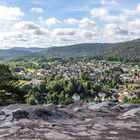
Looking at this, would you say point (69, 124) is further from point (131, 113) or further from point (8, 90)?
point (8, 90)

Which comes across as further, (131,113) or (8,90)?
(8,90)

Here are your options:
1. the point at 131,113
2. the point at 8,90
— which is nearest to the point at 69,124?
the point at 131,113

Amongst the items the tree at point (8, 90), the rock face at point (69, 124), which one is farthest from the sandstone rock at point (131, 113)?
the tree at point (8, 90)

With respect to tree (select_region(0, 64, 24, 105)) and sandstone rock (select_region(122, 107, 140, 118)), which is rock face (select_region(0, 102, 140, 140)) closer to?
sandstone rock (select_region(122, 107, 140, 118))

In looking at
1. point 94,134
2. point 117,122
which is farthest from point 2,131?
point 117,122

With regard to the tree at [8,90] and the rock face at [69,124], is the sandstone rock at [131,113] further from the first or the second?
the tree at [8,90]

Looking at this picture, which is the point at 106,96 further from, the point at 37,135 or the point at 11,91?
the point at 37,135

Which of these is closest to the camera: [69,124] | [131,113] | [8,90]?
[69,124]

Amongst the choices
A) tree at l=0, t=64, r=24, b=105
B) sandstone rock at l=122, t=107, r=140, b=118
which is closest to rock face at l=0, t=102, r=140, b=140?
sandstone rock at l=122, t=107, r=140, b=118

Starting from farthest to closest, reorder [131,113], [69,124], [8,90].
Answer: [8,90]
[131,113]
[69,124]

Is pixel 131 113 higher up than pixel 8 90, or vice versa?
pixel 131 113
